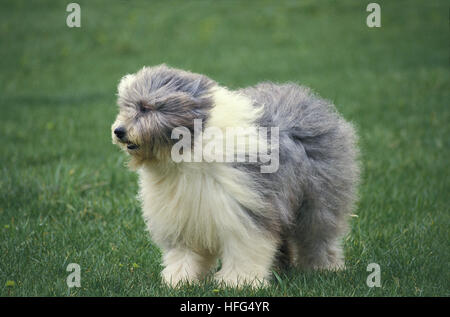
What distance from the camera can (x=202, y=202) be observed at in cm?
406

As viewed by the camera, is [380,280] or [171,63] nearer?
[380,280]

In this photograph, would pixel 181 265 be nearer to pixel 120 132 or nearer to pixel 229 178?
pixel 229 178

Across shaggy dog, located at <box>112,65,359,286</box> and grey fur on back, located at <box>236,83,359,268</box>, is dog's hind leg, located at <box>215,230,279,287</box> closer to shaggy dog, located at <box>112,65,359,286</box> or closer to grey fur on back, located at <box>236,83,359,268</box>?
shaggy dog, located at <box>112,65,359,286</box>

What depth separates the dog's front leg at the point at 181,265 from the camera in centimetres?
437

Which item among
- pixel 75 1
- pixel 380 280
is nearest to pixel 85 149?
pixel 380 280

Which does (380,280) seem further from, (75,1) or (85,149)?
(75,1)

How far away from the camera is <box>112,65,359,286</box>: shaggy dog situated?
13.2 ft

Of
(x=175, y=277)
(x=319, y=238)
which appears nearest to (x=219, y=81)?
(x=319, y=238)

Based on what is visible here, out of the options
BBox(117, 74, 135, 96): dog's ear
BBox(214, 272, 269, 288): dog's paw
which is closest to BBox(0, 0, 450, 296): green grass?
BBox(214, 272, 269, 288): dog's paw

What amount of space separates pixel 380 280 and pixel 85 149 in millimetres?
4872

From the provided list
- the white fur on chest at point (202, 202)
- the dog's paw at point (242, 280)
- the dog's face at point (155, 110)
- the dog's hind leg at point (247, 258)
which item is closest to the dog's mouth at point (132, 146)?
the dog's face at point (155, 110)

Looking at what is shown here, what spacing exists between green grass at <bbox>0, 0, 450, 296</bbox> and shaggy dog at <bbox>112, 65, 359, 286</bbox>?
0.28 meters

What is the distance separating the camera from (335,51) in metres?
13.8

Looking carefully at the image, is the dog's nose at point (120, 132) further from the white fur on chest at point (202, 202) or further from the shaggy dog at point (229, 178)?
the white fur on chest at point (202, 202)
